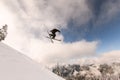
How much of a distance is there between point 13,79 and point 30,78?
2.11 feet

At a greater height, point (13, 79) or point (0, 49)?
point (0, 49)

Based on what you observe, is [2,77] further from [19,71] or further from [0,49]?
[0,49]

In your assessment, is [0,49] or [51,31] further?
[51,31]

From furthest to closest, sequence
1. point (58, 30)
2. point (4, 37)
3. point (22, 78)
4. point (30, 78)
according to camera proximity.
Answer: point (4, 37), point (58, 30), point (30, 78), point (22, 78)

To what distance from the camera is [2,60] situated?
4.62 meters

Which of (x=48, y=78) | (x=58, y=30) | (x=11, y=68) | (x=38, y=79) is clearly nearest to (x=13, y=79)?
(x=11, y=68)

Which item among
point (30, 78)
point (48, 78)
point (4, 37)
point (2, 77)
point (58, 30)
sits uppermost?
point (4, 37)

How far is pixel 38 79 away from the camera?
4.84 metres

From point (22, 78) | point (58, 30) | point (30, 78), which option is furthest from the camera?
point (58, 30)

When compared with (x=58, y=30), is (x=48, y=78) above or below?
below

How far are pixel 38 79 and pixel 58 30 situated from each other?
200 inches

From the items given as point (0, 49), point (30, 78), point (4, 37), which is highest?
point (4, 37)

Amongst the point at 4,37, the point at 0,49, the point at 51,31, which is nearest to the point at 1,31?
the point at 4,37

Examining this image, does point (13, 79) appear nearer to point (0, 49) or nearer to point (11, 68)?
point (11, 68)
